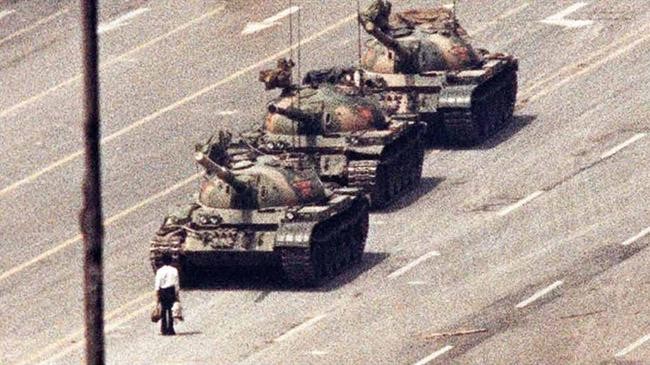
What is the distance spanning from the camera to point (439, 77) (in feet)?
216

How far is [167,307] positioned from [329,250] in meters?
5.07

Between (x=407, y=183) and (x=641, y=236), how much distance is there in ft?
26.5

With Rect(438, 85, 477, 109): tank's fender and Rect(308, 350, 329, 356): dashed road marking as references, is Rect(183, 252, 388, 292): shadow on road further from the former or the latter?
Rect(438, 85, 477, 109): tank's fender

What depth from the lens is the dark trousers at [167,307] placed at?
4856cm

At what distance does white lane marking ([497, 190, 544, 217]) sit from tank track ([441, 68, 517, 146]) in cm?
557

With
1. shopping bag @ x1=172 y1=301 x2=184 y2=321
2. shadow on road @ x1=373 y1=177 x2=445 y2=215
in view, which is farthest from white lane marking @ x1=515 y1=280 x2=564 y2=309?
shadow on road @ x1=373 y1=177 x2=445 y2=215

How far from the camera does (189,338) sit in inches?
1908

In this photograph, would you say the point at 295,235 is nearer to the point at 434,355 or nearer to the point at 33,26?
the point at 434,355

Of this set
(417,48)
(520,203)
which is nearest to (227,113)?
(417,48)

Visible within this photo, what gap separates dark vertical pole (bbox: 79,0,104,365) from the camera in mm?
23688

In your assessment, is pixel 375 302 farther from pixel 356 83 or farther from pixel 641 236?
pixel 356 83

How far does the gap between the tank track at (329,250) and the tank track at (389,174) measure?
3.77 metres

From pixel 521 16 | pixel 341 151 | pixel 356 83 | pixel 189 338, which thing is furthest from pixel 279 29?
pixel 189 338

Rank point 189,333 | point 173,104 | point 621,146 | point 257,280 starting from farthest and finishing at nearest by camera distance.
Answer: point 173,104 → point 621,146 → point 257,280 → point 189,333
